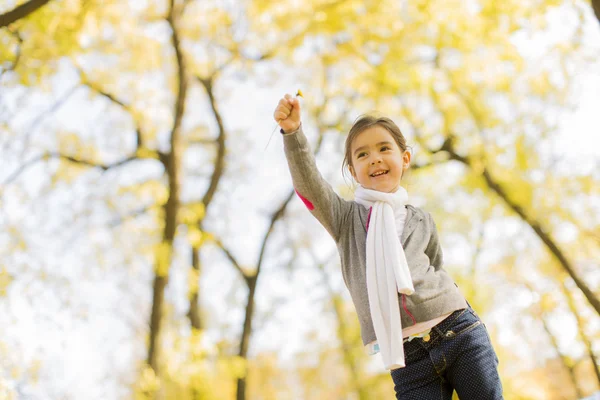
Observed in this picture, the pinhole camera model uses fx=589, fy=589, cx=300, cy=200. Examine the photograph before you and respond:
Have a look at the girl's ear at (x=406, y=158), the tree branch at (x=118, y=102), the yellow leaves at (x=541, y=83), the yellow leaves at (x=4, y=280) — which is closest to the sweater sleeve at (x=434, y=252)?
the girl's ear at (x=406, y=158)

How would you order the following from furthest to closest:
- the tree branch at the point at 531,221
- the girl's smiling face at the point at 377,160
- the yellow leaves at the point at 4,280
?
the tree branch at the point at 531,221 → the yellow leaves at the point at 4,280 → the girl's smiling face at the point at 377,160

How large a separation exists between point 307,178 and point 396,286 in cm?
43

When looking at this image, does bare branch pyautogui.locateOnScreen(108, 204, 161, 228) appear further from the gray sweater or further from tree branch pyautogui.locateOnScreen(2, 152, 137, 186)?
the gray sweater

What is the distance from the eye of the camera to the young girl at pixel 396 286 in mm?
1774

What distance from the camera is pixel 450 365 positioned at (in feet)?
5.91

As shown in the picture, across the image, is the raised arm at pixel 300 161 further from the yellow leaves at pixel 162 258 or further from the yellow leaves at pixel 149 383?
the yellow leaves at pixel 149 383

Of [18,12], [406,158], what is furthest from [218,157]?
[406,158]

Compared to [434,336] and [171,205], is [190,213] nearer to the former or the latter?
[171,205]

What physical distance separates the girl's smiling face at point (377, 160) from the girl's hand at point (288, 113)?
290 mm

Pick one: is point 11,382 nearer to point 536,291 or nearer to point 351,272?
point 351,272

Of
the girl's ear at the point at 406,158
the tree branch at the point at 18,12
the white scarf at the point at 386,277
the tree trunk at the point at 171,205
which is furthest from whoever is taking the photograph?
the tree trunk at the point at 171,205

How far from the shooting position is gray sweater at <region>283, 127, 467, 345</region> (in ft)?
5.88

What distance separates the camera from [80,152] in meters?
7.32

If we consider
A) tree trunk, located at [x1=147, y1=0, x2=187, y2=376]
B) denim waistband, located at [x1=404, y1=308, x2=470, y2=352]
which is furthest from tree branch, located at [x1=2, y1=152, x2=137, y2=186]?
denim waistband, located at [x1=404, y1=308, x2=470, y2=352]
